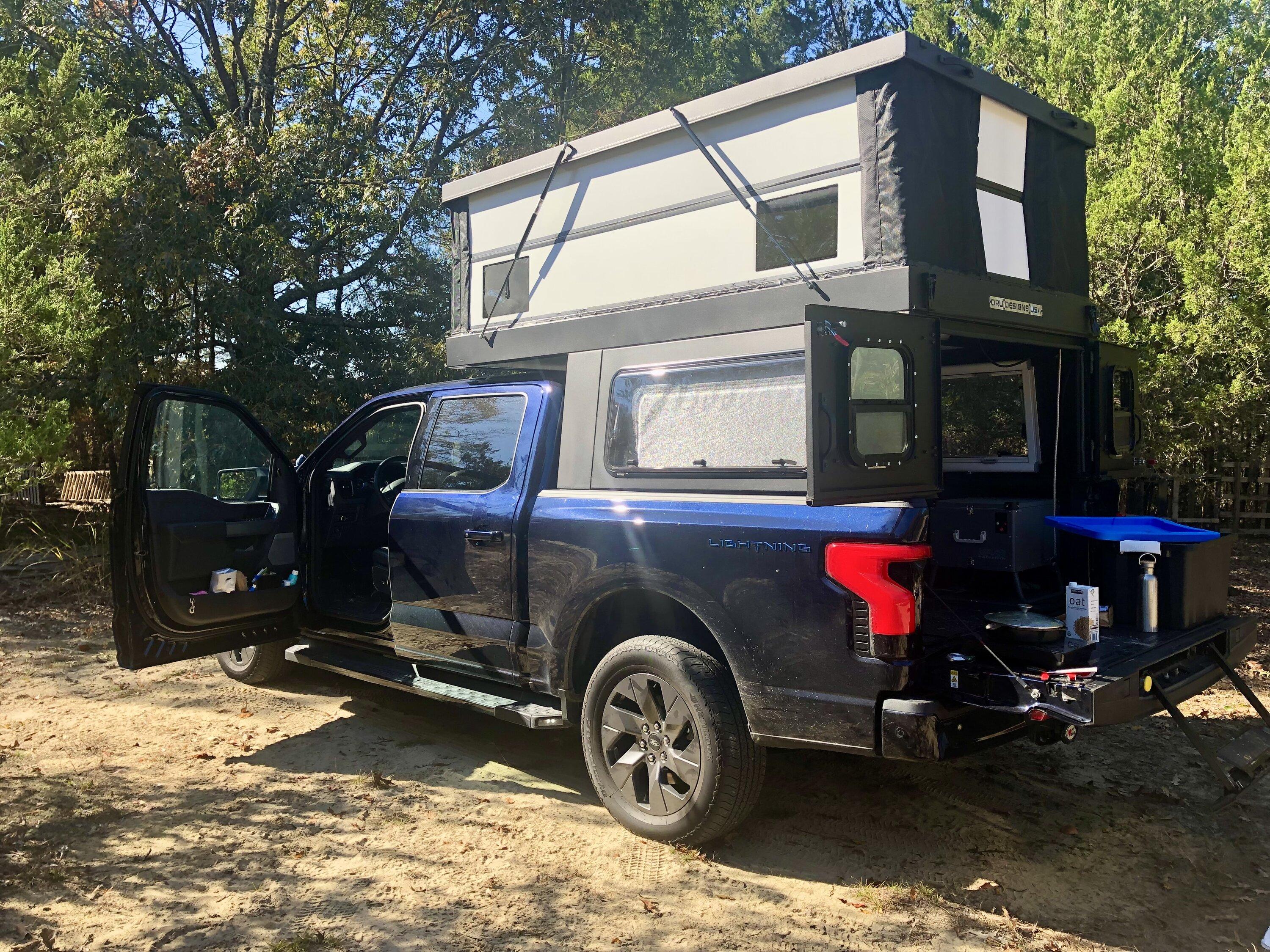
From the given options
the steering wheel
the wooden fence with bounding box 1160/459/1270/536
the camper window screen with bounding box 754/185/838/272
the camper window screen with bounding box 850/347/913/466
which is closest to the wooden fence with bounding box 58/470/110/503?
the steering wheel

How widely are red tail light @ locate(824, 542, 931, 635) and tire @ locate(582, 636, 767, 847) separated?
0.71 m

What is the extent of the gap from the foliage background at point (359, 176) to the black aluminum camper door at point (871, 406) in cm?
626

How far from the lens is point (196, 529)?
512 cm

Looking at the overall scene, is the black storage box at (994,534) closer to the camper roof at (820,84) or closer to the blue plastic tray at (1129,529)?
the blue plastic tray at (1129,529)

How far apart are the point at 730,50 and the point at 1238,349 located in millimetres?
14582

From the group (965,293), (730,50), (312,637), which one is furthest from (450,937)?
(730,50)

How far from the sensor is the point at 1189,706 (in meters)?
5.84

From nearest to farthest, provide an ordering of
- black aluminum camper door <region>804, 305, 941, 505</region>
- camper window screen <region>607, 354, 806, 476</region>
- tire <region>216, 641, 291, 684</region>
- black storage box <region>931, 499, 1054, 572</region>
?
black aluminum camper door <region>804, 305, 941, 505</region> < camper window screen <region>607, 354, 806, 476</region> < black storage box <region>931, 499, 1054, 572</region> < tire <region>216, 641, 291, 684</region>

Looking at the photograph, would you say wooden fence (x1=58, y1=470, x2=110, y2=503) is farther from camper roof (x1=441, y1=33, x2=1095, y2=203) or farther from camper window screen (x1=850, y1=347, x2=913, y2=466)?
camper window screen (x1=850, y1=347, x2=913, y2=466)

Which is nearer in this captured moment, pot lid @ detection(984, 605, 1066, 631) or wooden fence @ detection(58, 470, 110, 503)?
pot lid @ detection(984, 605, 1066, 631)

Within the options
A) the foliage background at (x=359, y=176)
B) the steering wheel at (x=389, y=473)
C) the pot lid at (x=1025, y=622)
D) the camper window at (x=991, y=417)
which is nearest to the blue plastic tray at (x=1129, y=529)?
the camper window at (x=991, y=417)

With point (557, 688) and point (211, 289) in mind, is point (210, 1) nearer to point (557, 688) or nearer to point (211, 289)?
point (211, 289)

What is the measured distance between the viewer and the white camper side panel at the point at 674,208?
4.14 metres

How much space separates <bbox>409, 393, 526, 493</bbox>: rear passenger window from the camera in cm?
484
